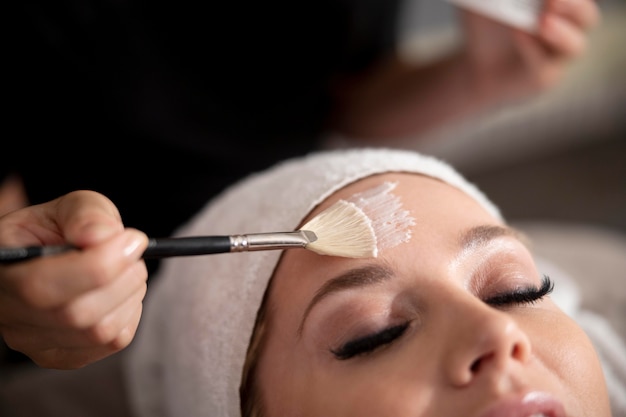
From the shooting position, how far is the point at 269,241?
26.5 inches

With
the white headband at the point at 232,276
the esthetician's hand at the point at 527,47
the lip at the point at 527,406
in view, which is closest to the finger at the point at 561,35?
the esthetician's hand at the point at 527,47

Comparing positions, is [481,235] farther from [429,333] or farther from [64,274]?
[64,274]

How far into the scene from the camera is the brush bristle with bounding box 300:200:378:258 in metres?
0.71

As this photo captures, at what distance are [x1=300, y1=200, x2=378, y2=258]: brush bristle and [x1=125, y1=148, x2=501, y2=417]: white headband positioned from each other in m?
0.09

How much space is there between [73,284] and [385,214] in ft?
1.27

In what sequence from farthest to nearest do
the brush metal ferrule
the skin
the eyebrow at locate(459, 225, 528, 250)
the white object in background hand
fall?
the skin → the white object in background hand → the eyebrow at locate(459, 225, 528, 250) → the brush metal ferrule

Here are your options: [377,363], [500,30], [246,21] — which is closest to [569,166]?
[500,30]

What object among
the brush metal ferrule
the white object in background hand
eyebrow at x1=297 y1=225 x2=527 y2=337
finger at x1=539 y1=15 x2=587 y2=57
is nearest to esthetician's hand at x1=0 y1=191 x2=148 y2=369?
the brush metal ferrule

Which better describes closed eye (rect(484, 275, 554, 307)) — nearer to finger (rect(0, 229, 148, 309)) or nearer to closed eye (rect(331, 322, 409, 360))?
closed eye (rect(331, 322, 409, 360))

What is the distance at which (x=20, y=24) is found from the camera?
1.20 metres

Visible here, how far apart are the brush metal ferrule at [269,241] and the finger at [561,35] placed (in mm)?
702

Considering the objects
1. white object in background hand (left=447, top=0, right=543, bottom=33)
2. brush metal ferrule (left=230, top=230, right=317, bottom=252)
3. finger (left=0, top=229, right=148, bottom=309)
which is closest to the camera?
finger (left=0, top=229, right=148, bottom=309)

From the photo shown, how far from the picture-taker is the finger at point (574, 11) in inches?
44.2

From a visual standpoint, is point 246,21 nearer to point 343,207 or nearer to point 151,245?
point 343,207
